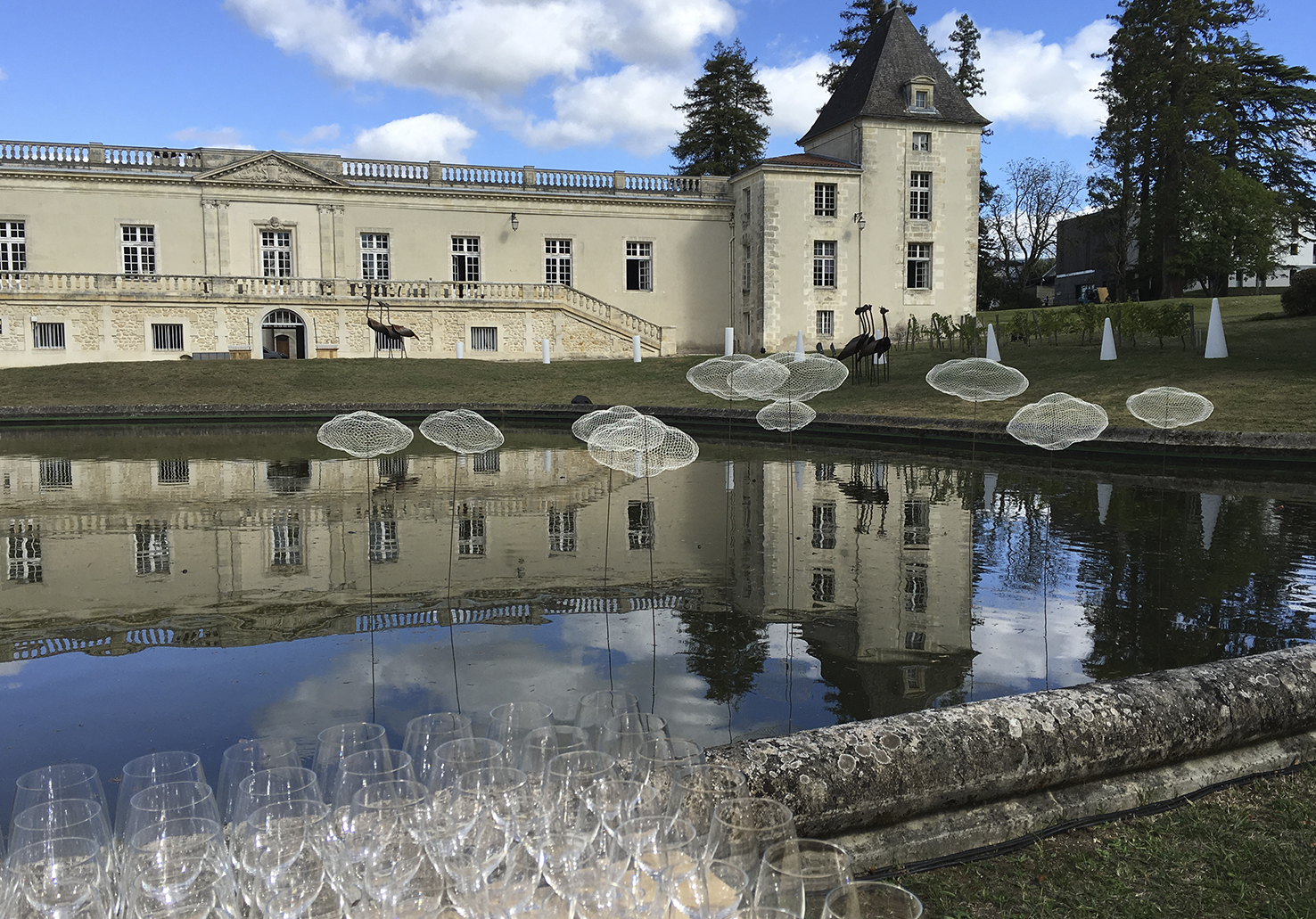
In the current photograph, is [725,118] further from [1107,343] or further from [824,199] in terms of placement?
[1107,343]

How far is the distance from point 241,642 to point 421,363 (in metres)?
24.4

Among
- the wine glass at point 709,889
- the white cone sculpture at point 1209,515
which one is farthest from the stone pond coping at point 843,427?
the wine glass at point 709,889

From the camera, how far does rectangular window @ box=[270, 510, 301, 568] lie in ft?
26.7

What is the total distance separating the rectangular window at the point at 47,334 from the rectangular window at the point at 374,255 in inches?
405

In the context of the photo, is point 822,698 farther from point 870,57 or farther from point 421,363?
point 870,57

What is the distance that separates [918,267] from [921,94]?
654cm

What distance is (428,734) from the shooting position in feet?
8.06

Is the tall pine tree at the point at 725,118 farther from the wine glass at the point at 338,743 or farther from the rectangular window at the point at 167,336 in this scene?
the wine glass at the point at 338,743

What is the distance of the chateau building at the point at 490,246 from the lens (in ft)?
112

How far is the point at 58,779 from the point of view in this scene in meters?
2.00

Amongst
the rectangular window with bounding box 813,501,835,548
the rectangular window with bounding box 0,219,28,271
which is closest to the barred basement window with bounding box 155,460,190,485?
the rectangular window with bounding box 813,501,835,548

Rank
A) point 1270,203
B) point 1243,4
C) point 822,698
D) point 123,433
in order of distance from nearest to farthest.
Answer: point 822,698 < point 123,433 < point 1270,203 < point 1243,4

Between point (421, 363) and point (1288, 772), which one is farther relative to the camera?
point (421, 363)

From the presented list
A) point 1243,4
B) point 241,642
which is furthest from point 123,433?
point 1243,4
